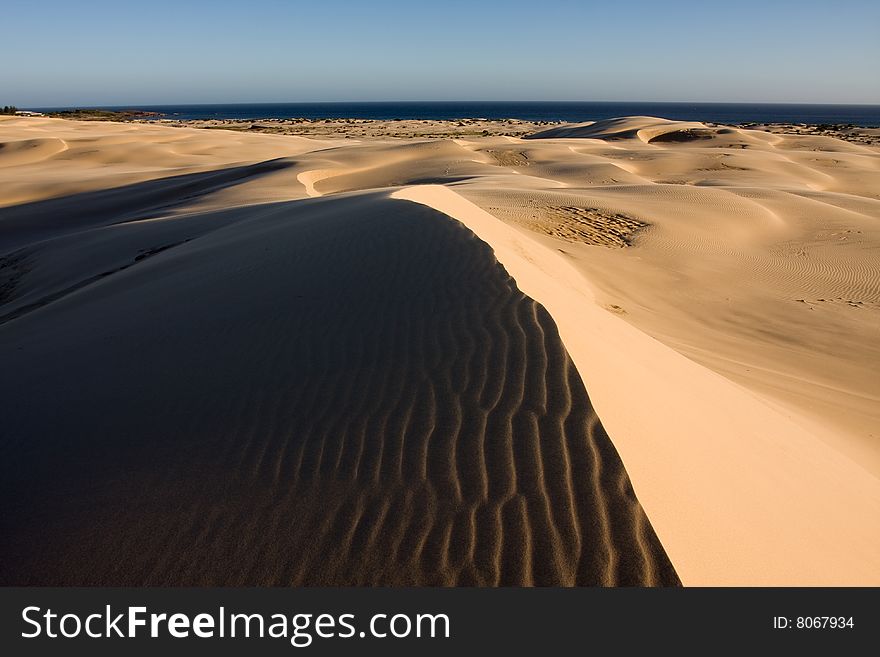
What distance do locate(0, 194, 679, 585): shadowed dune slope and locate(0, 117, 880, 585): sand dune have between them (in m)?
0.02

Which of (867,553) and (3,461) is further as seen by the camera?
(3,461)

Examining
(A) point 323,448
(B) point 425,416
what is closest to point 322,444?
(A) point 323,448

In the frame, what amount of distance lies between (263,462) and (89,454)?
1.25 meters

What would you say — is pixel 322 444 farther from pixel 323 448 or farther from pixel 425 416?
pixel 425 416

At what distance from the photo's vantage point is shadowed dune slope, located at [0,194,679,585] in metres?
2.73

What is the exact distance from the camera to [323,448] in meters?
3.46

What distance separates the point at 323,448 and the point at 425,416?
63 cm

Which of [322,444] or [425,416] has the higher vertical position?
[425,416]

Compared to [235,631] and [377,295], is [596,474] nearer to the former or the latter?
[235,631]

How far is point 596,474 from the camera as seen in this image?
2.98 m

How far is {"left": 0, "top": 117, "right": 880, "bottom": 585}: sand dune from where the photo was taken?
2807 mm

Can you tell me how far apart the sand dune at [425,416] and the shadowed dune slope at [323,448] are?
2 cm

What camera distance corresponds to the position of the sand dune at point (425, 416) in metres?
2.81

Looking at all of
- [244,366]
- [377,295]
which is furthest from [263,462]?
[377,295]
